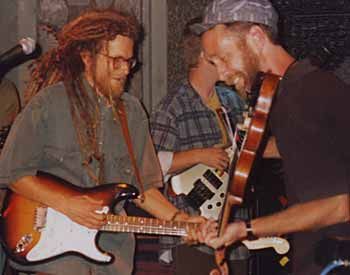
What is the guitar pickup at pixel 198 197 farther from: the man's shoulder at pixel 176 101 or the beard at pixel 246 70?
the beard at pixel 246 70

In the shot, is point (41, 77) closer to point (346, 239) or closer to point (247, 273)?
point (247, 273)

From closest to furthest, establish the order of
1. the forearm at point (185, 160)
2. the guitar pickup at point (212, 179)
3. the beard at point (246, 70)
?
the beard at point (246, 70), the forearm at point (185, 160), the guitar pickup at point (212, 179)

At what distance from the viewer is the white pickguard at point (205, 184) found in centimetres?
543

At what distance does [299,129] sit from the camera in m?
3.47

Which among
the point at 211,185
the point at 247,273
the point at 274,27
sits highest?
the point at 274,27

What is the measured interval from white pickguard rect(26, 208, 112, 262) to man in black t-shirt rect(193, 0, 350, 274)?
897mm

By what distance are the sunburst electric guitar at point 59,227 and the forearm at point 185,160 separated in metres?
0.68

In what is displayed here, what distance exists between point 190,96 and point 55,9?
1615 millimetres

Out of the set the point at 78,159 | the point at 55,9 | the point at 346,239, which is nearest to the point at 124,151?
the point at 78,159

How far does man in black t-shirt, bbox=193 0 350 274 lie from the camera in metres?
3.44

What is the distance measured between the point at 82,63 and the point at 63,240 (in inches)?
32.2

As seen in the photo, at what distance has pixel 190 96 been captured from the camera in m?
5.52

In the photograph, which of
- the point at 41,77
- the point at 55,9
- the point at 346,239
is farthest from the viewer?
the point at 55,9

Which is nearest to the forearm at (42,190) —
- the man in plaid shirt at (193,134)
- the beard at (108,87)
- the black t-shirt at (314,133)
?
the beard at (108,87)
